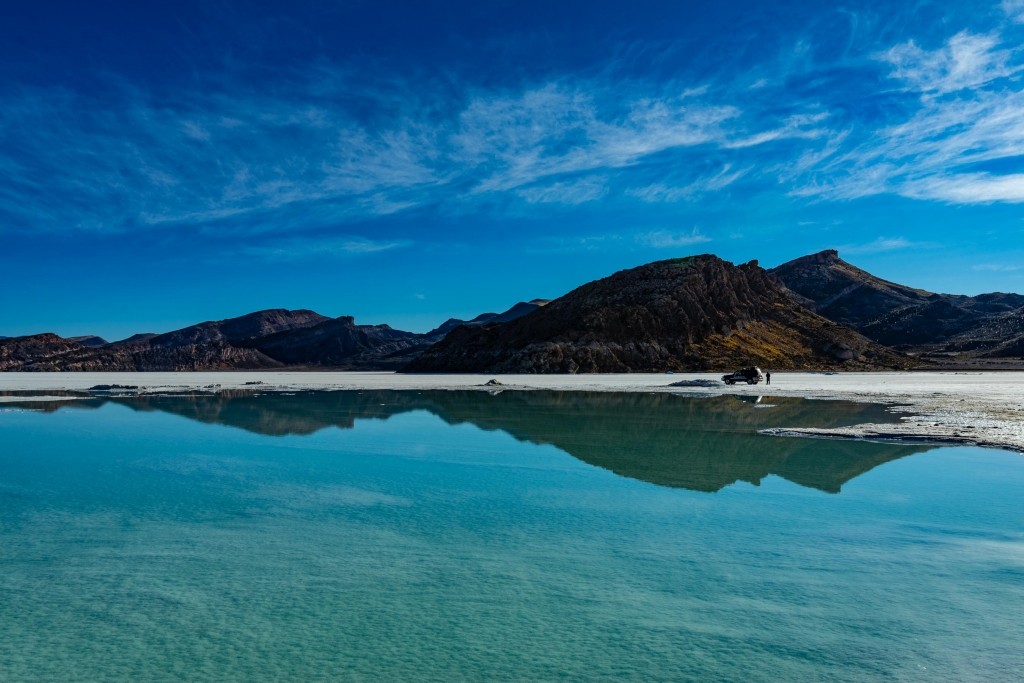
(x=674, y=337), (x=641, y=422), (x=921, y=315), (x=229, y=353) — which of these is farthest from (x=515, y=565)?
(x=921, y=315)

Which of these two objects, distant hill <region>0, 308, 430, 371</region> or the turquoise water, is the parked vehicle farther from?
distant hill <region>0, 308, 430, 371</region>

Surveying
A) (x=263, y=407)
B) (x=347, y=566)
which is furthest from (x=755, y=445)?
(x=263, y=407)

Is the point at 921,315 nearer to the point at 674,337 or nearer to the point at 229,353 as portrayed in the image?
the point at 674,337

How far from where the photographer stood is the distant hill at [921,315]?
141m

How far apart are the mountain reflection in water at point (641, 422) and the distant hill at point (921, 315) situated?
12349 centimetres

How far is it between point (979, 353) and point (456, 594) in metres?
151

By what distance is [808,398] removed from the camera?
3850cm

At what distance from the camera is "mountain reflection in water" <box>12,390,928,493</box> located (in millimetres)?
15109

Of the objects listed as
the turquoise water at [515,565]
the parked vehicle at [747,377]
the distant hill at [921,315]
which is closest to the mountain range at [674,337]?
the distant hill at [921,315]

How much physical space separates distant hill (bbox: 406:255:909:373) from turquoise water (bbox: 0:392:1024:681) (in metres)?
64.2

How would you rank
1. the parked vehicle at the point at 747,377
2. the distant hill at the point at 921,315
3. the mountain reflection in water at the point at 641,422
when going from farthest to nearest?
1. the distant hill at the point at 921,315
2. the parked vehicle at the point at 747,377
3. the mountain reflection in water at the point at 641,422

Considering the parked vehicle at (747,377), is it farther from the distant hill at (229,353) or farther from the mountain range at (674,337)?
the distant hill at (229,353)

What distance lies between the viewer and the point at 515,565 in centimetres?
816

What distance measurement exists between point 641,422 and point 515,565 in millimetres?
18281
